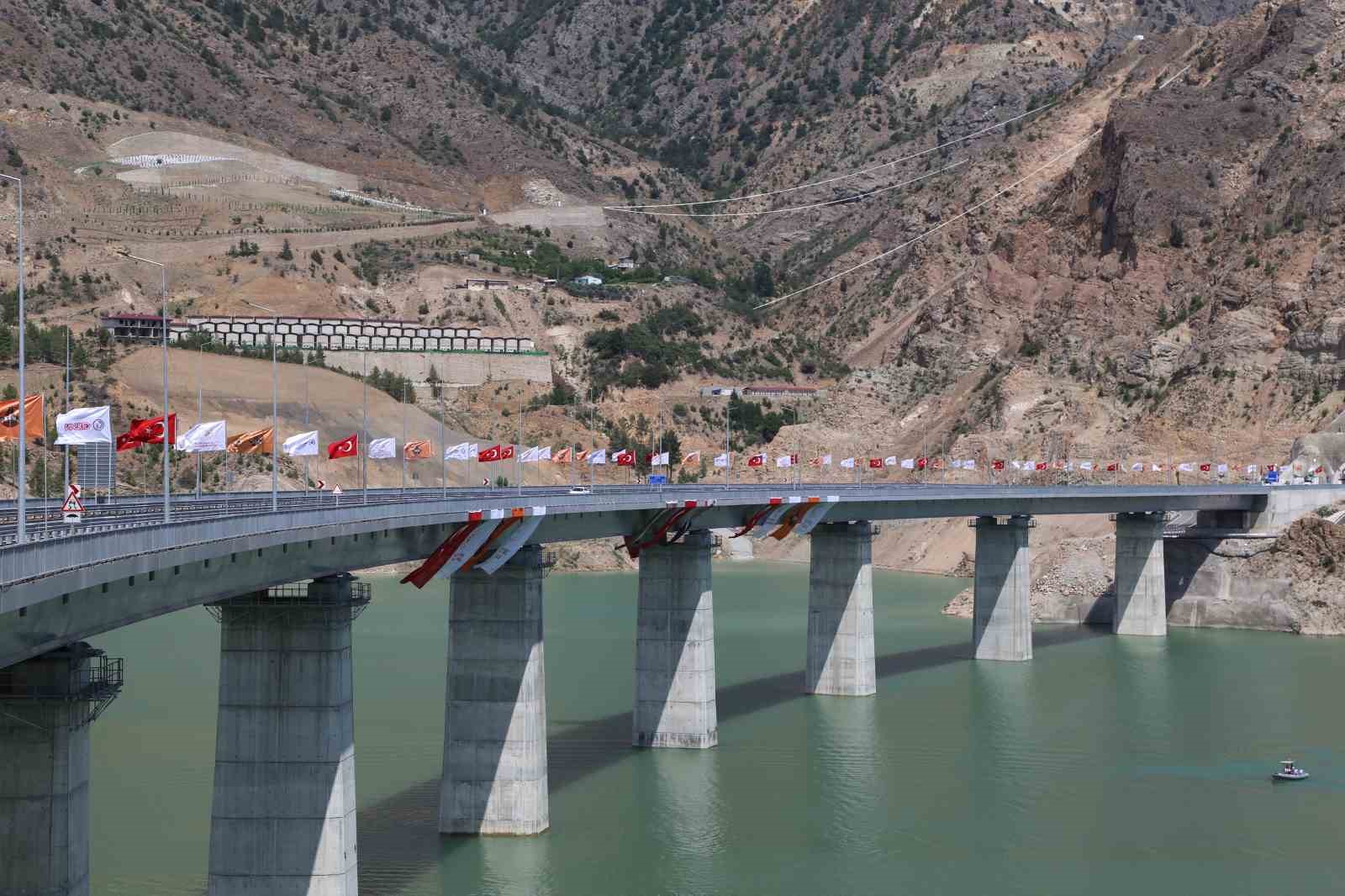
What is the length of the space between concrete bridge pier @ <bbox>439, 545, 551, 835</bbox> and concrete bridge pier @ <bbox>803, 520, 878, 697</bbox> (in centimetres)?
2922

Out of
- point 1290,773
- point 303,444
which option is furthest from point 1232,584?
point 303,444

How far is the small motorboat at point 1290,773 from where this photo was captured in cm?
6556

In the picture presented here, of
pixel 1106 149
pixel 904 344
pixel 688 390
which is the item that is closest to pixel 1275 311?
pixel 1106 149

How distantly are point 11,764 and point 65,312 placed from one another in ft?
474

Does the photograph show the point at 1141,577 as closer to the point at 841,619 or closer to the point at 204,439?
the point at 841,619

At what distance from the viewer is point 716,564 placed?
522ft

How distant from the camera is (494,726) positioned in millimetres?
53969

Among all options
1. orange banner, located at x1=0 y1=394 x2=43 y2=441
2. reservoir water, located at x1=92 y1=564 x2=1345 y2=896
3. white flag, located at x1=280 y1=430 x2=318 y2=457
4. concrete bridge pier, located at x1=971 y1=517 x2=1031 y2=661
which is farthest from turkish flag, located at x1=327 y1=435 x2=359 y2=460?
concrete bridge pier, located at x1=971 y1=517 x2=1031 y2=661

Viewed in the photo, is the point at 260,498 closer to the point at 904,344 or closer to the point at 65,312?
the point at 65,312

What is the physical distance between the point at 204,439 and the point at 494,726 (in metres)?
14.7

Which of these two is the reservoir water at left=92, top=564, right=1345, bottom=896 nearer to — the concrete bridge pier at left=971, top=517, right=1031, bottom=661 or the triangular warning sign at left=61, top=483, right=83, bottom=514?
the concrete bridge pier at left=971, top=517, right=1031, bottom=661

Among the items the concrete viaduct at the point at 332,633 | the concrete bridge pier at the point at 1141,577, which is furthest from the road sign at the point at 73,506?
the concrete bridge pier at the point at 1141,577

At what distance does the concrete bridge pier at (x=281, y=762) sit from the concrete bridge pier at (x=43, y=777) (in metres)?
6.55

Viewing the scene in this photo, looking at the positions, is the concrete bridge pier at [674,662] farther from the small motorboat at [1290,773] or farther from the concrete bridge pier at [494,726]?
the small motorboat at [1290,773]
